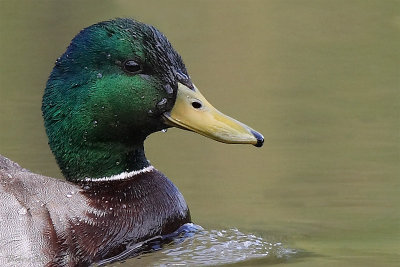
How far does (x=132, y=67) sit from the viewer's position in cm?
732

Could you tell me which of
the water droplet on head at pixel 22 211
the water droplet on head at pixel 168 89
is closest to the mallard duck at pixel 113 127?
the water droplet on head at pixel 168 89

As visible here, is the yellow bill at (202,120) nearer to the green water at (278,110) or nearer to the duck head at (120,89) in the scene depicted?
the duck head at (120,89)

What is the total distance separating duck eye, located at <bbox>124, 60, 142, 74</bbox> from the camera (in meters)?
7.30

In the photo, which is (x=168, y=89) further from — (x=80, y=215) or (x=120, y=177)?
(x=80, y=215)

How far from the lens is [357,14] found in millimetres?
15172

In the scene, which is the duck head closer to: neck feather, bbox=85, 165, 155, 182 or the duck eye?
the duck eye

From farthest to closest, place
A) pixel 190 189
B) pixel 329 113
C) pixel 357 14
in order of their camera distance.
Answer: pixel 357 14 < pixel 329 113 < pixel 190 189

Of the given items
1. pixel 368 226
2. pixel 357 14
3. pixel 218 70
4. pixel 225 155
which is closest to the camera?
pixel 368 226

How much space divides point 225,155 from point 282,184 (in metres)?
1.00

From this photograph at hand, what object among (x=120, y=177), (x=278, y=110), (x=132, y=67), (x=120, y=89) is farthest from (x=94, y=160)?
(x=278, y=110)

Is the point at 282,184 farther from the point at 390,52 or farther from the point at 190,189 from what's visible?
the point at 390,52

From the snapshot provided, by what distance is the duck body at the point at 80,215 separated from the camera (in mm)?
6656

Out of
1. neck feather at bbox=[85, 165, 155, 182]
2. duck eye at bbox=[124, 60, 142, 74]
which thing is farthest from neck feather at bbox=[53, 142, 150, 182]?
duck eye at bbox=[124, 60, 142, 74]

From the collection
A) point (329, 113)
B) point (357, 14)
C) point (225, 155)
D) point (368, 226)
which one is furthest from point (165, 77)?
point (357, 14)
